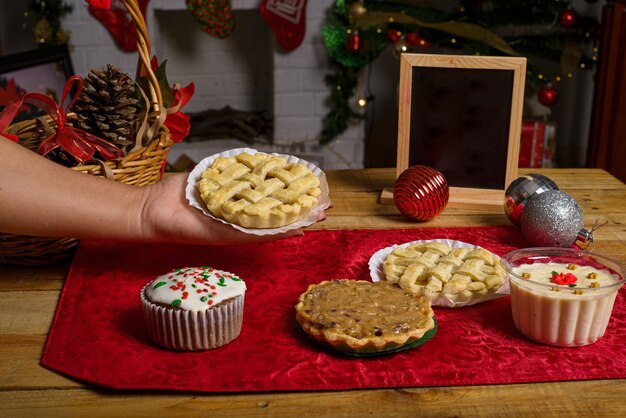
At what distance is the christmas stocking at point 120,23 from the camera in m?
3.51

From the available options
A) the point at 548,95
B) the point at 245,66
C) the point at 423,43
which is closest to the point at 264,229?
the point at 423,43

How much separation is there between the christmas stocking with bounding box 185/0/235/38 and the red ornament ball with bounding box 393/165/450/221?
2309 mm

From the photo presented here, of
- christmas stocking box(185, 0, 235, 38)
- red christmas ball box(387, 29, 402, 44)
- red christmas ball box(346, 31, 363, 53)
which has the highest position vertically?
christmas stocking box(185, 0, 235, 38)

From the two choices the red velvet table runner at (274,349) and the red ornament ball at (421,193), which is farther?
the red ornament ball at (421,193)

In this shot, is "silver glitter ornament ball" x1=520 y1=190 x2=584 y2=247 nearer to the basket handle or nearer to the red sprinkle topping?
the red sprinkle topping

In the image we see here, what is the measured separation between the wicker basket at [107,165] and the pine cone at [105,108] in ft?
0.18

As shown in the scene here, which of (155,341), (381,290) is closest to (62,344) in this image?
(155,341)

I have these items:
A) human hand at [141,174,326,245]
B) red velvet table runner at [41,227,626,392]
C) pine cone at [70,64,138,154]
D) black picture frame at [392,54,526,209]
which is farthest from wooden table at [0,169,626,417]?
black picture frame at [392,54,526,209]

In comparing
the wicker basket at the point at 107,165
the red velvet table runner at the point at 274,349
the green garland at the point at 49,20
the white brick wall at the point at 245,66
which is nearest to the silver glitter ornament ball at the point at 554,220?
the red velvet table runner at the point at 274,349

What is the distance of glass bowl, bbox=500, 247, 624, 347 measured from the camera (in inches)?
41.8

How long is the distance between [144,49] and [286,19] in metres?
2.23

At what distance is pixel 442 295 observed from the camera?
3.89 feet

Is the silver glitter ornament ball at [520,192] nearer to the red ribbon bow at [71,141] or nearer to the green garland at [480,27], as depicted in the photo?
the red ribbon bow at [71,141]

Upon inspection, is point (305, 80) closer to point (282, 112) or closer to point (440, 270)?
point (282, 112)
